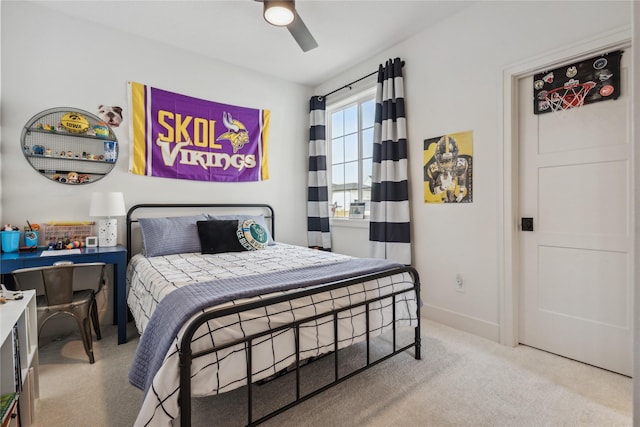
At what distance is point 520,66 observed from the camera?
2.26 metres

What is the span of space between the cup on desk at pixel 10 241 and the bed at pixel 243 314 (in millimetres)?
783

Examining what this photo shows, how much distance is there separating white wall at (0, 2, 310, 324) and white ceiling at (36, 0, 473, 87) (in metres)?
0.14

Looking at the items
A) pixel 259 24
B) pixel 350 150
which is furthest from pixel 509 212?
pixel 259 24

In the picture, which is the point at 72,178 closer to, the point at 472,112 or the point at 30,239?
the point at 30,239

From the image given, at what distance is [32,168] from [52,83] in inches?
28.5

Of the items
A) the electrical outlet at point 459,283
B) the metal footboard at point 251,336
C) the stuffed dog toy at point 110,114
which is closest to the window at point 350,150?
the electrical outlet at point 459,283

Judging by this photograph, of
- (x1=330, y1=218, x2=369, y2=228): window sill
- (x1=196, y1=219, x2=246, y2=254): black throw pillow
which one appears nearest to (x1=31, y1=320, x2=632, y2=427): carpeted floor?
(x1=196, y1=219, x2=246, y2=254): black throw pillow

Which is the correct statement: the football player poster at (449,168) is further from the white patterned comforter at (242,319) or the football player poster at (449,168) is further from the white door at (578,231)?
the white patterned comforter at (242,319)

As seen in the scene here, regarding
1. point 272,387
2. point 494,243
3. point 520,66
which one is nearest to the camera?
point 272,387

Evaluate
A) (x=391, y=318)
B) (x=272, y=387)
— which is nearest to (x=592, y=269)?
(x=391, y=318)

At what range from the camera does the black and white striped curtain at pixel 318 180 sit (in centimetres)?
390

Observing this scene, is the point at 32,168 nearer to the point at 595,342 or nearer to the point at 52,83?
the point at 52,83

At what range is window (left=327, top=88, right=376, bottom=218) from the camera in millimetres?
3594

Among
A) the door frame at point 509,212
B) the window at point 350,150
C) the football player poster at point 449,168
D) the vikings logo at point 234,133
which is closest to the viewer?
the door frame at point 509,212
